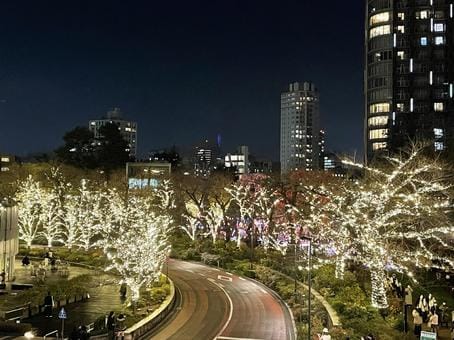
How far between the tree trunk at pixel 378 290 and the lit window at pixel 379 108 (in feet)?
203

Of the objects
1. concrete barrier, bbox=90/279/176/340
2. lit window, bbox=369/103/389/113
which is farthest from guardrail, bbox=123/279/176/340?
lit window, bbox=369/103/389/113

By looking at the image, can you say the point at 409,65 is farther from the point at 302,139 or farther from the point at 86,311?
the point at 302,139

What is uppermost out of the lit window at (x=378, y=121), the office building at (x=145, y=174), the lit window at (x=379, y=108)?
the lit window at (x=379, y=108)

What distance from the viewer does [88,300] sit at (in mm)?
30281

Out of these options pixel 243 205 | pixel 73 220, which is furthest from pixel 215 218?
pixel 73 220

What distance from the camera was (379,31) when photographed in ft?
274

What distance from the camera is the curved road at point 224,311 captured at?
24.3 meters

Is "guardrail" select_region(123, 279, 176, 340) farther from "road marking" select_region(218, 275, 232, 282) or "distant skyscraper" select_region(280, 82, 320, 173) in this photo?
"distant skyscraper" select_region(280, 82, 320, 173)

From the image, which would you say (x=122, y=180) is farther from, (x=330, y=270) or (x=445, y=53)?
(x=445, y=53)

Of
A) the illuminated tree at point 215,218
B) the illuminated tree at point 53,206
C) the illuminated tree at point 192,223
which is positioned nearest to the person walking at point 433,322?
the illuminated tree at point 215,218

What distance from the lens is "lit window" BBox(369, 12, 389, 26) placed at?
83.0m

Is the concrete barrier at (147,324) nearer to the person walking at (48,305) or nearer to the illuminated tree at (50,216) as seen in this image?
the person walking at (48,305)

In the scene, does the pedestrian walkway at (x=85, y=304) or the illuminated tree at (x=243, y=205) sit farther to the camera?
the illuminated tree at (x=243, y=205)

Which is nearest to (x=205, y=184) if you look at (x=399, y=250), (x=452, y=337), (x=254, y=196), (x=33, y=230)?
(x=254, y=196)
